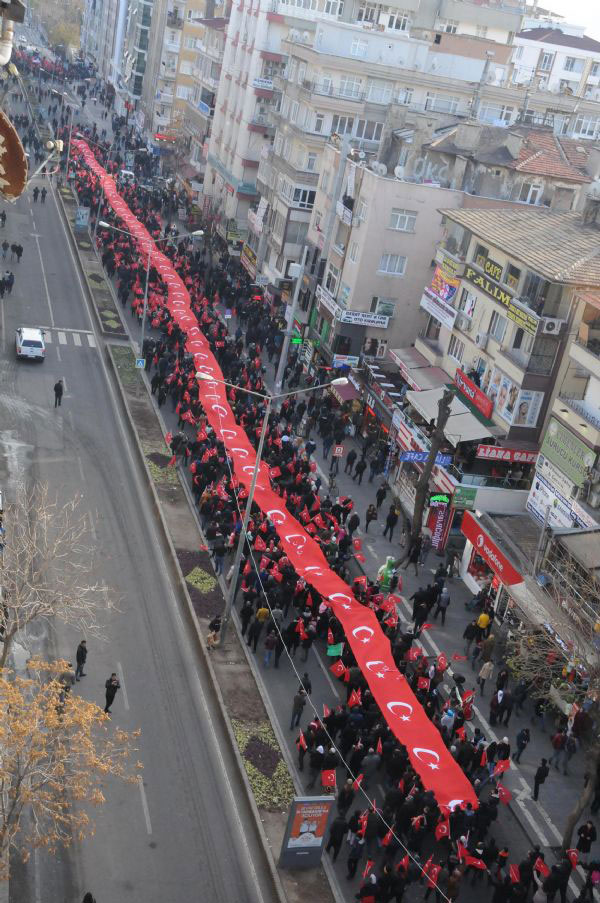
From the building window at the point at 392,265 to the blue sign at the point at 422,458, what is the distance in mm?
17538

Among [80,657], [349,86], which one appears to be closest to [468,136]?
[349,86]

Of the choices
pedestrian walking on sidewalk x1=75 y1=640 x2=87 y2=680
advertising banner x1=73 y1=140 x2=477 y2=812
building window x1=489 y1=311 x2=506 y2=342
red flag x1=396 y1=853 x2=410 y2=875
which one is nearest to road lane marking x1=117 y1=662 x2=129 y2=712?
pedestrian walking on sidewalk x1=75 y1=640 x2=87 y2=680

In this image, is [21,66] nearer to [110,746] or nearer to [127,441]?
[127,441]

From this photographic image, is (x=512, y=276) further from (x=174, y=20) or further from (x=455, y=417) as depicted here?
(x=174, y=20)

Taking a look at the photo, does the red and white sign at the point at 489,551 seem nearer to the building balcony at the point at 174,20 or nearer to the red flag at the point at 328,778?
the red flag at the point at 328,778

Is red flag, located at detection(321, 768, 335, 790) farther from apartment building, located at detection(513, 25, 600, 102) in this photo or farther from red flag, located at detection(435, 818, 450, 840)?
apartment building, located at detection(513, 25, 600, 102)

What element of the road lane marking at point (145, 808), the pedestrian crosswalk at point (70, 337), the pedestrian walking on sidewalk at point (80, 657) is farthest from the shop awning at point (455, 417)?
the road lane marking at point (145, 808)

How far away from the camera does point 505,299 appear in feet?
157

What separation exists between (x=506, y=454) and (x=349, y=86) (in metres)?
36.2

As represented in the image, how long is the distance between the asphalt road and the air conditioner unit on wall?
17145mm

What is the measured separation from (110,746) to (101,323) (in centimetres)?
4508

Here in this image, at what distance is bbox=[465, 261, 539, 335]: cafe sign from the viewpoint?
45.3 metres

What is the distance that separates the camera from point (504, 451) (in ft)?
150

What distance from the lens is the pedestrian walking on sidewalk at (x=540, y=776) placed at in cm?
3050
